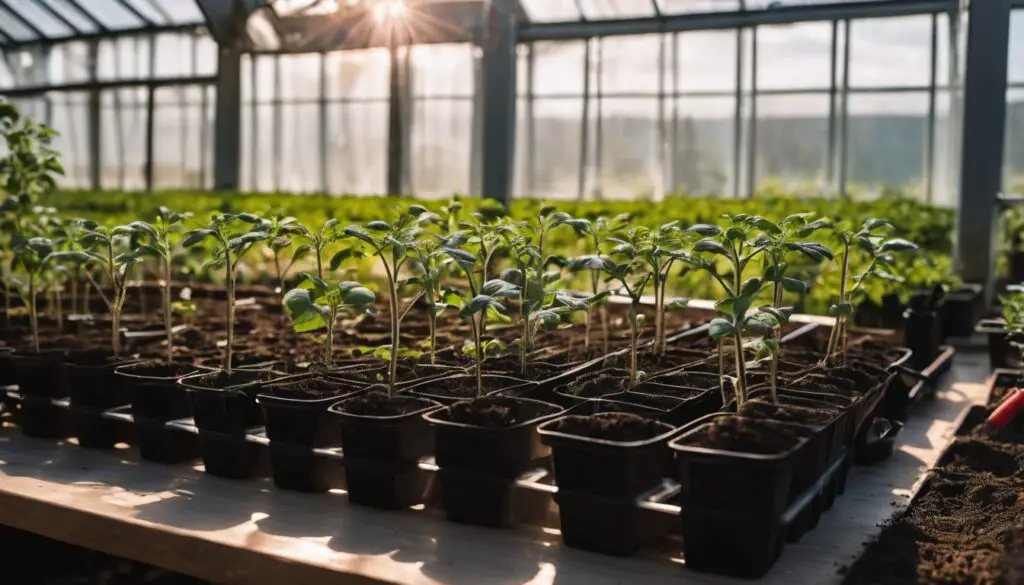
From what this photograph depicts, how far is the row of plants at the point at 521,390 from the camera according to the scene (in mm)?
2389

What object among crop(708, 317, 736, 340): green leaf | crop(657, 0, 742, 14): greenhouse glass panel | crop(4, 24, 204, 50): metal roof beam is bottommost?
crop(708, 317, 736, 340): green leaf

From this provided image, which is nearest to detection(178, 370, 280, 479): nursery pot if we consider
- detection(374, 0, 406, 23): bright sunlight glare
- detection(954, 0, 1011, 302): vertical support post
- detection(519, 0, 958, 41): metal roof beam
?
detection(954, 0, 1011, 302): vertical support post

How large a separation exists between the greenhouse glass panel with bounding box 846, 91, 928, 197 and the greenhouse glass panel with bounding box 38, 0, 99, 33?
1243 centimetres

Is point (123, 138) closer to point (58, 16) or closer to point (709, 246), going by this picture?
point (58, 16)

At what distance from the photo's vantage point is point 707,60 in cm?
1243

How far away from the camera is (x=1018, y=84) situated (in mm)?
10500

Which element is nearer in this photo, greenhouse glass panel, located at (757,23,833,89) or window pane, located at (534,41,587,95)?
greenhouse glass panel, located at (757,23,833,89)

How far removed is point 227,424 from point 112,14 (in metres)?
15.7

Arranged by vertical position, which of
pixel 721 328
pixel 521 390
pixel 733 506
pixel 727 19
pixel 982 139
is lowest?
pixel 733 506

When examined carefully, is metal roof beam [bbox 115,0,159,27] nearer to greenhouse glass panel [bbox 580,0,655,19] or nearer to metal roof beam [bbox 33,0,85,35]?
metal roof beam [bbox 33,0,85,35]

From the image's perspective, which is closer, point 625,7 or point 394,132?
point 625,7

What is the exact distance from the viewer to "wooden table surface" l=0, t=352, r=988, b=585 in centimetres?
234

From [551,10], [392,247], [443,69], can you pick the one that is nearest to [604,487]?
[392,247]

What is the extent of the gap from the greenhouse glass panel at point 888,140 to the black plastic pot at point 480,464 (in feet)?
32.4
